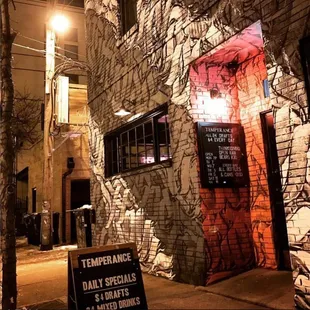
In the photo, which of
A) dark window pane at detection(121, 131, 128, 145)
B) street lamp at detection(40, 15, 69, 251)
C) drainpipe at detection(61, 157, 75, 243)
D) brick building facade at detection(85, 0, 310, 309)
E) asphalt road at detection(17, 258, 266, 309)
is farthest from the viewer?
drainpipe at detection(61, 157, 75, 243)

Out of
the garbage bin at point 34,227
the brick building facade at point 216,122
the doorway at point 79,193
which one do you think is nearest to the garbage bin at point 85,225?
the brick building facade at point 216,122

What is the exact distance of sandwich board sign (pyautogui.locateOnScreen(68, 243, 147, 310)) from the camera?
392 centimetres

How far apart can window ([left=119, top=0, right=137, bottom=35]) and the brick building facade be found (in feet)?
0.37

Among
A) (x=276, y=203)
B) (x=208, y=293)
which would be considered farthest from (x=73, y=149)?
(x=208, y=293)

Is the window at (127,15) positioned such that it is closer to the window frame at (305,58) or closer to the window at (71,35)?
the window frame at (305,58)

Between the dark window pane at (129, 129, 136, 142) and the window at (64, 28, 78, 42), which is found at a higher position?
the window at (64, 28, 78, 42)

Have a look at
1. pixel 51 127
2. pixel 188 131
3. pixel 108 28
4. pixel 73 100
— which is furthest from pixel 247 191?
pixel 73 100

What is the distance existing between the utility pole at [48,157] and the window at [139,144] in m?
5.73

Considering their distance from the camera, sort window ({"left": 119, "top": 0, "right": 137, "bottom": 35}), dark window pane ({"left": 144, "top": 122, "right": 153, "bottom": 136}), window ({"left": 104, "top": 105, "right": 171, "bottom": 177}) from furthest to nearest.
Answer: window ({"left": 119, "top": 0, "right": 137, "bottom": 35})
dark window pane ({"left": 144, "top": 122, "right": 153, "bottom": 136})
window ({"left": 104, "top": 105, "right": 171, "bottom": 177})

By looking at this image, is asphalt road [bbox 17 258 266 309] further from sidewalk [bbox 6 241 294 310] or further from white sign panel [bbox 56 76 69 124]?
white sign panel [bbox 56 76 69 124]

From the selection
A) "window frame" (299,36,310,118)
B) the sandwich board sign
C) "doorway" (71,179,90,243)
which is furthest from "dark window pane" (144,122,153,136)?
"doorway" (71,179,90,243)

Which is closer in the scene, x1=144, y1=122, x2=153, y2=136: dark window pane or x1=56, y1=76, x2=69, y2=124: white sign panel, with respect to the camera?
x1=144, y1=122, x2=153, y2=136: dark window pane

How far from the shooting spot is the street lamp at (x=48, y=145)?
44.2 feet

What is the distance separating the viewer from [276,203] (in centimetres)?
571
